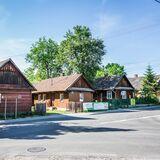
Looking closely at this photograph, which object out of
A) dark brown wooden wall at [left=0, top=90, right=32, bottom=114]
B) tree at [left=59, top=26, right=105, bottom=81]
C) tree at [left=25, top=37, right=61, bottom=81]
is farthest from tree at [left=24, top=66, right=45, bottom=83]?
dark brown wooden wall at [left=0, top=90, right=32, bottom=114]

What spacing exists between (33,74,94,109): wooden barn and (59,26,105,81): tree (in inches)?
457

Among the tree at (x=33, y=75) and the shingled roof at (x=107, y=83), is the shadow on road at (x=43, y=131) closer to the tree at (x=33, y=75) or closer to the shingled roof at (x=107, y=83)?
the shingled roof at (x=107, y=83)

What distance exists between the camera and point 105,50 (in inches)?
2494

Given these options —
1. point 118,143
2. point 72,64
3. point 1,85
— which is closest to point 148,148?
point 118,143

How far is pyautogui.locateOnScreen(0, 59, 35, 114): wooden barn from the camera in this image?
110ft

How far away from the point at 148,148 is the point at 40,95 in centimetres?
4259

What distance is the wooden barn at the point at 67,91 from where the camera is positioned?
45375mm

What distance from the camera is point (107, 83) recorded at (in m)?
57.4

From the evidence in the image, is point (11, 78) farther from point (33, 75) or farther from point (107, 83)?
point (33, 75)

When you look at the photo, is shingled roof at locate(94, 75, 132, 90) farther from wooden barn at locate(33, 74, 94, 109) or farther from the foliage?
the foliage

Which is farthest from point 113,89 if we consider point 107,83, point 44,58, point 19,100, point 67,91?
point 44,58

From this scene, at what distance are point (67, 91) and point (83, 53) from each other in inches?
724

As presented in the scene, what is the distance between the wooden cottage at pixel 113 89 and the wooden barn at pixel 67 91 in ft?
25.3

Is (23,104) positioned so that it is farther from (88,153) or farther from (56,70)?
(56,70)
